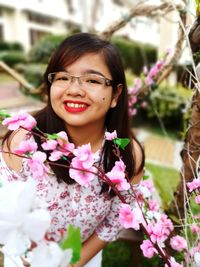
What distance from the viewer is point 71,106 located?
3.55 ft

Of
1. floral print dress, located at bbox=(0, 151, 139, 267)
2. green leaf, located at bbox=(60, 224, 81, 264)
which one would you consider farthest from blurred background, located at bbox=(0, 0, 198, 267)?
green leaf, located at bbox=(60, 224, 81, 264)

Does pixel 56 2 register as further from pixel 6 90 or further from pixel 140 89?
pixel 140 89

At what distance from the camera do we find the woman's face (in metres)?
1.07

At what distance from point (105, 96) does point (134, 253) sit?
1.25 meters

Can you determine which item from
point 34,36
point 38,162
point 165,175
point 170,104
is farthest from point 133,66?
point 34,36

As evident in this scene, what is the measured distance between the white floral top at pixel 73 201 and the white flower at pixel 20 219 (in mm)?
770

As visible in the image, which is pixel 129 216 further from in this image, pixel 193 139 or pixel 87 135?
pixel 193 139

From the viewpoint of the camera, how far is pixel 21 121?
892mm

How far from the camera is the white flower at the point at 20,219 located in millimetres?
445

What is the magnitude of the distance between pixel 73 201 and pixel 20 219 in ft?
3.02

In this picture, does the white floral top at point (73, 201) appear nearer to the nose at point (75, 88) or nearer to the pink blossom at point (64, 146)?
the nose at point (75, 88)

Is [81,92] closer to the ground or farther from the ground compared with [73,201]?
farther from the ground

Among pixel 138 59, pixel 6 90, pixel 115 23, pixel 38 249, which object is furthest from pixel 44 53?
pixel 38 249

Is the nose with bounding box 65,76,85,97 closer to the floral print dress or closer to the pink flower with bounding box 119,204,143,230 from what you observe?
the floral print dress
